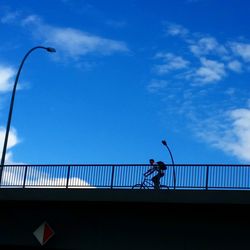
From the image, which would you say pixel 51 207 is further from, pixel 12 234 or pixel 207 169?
pixel 207 169

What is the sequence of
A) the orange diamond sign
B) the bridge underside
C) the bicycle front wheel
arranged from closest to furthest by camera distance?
the bridge underside < the bicycle front wheel < the orange diamond sign

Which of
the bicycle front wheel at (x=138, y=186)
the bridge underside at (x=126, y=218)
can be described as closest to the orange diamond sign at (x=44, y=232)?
the bridge underside at (x=126, y=218)

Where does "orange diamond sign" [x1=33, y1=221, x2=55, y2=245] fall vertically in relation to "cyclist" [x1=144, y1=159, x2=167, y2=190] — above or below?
below

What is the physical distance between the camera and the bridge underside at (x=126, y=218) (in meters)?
22.6

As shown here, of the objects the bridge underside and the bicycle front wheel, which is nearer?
the bridge underside

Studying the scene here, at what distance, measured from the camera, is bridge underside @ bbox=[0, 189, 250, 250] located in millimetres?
22625

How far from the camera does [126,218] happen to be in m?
24.7

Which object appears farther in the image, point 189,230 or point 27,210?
point 27,210

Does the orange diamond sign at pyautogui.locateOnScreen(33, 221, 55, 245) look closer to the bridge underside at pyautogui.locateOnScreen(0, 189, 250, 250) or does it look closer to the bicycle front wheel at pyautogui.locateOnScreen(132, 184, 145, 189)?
the bridge underside at pyautogui.locateOnScreen(0, 189, 250, 250)

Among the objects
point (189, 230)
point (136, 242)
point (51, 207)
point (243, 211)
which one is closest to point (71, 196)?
Result: point (51, 207)

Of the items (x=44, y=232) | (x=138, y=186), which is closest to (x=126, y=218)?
(x=138, y=186)

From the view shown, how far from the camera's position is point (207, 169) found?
931 inches

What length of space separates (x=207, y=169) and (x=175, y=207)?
1903 mm

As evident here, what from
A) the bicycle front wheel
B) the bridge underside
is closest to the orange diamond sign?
the bridge underside
